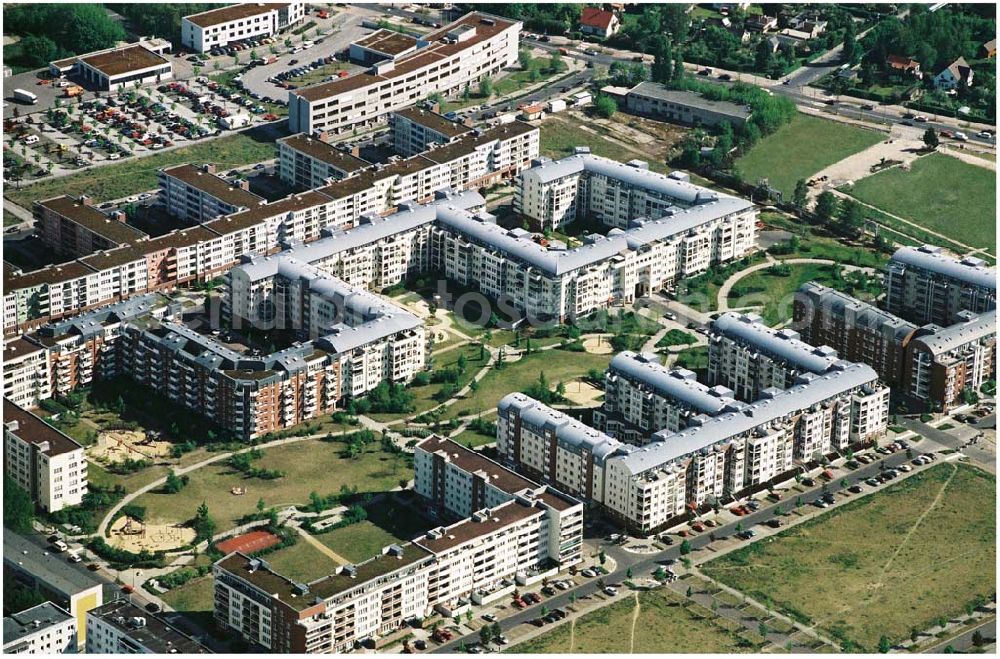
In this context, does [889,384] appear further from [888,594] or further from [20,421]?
[20,421]

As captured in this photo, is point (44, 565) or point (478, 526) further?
point (478, 526)

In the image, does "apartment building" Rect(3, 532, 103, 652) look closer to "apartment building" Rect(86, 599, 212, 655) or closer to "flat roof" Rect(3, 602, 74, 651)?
"flat roof" Rect(3, 602, 74, 651)

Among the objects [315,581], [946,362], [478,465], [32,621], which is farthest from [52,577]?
[946,362]

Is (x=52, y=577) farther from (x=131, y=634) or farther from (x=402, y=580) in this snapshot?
(x=402, y=580)

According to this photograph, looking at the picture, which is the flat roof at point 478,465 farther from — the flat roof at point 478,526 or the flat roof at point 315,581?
the flat roof at point 315,581

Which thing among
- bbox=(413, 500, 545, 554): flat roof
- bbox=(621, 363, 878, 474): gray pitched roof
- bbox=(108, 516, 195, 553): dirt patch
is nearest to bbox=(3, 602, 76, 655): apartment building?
bbox=(108, 516, 195, 553): dirt patch
